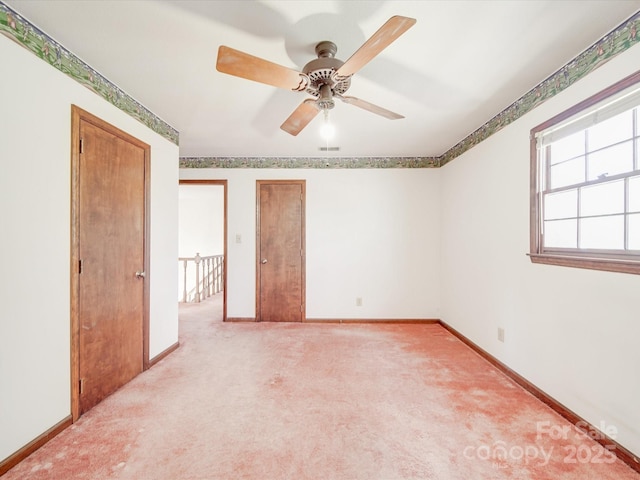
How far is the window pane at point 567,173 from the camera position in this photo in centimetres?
198

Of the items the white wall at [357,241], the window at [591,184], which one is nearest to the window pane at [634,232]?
the window at [591,184]

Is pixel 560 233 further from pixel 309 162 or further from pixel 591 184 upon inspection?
pixel 309 162

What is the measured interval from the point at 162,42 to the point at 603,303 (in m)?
3.12

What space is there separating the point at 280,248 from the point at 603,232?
3441mm

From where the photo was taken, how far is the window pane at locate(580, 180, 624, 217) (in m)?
1.72

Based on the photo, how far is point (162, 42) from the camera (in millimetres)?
1766

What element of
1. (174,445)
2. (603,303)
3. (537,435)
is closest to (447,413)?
(537,435)

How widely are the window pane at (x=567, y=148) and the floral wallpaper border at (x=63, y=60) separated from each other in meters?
3.41

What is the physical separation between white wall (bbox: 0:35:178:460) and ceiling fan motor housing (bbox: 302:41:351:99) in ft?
5.13

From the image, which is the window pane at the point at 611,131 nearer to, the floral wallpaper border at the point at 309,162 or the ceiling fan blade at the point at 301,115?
the ceiling fan blade at the point at 301,115

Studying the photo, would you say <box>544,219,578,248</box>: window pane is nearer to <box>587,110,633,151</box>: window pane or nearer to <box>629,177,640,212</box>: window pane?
<box>629,177,640,212</box>: window pane

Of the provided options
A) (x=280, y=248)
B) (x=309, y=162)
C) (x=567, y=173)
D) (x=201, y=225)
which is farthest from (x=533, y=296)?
(x=201, y=225)

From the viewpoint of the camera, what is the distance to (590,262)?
1.81 meters

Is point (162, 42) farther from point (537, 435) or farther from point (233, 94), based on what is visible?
point (537, 435)
